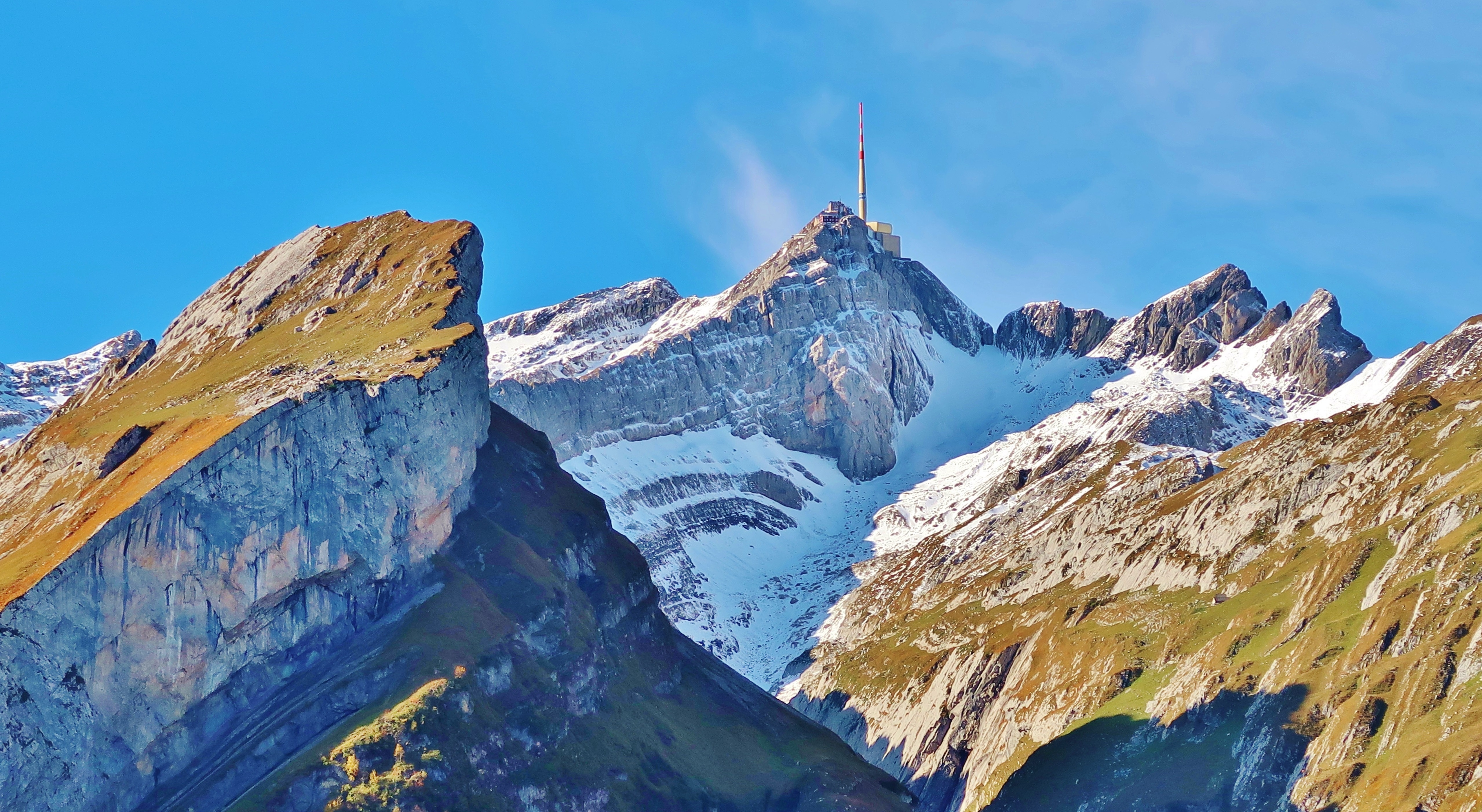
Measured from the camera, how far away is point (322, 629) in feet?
551

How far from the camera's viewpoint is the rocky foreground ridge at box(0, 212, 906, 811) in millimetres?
147875

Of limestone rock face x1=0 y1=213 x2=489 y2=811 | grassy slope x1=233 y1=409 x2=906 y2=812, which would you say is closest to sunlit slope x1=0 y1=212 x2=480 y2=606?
limestone rock face x1=0 y1=213 x2=489 y2=811

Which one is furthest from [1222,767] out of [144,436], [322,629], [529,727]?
[144,436]

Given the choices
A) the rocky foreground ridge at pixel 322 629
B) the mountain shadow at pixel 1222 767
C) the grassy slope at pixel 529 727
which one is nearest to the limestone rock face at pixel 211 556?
the rocky foreground ridge at pixel 322 629

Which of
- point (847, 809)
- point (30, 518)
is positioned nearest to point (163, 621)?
point (30, 518)

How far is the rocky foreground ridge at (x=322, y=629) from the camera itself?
147875 mm

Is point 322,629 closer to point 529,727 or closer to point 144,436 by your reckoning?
point 529,727

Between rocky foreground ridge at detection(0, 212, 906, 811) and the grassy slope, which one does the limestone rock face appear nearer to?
rocky foreground ridge at detection(0, 212, 906, 811)

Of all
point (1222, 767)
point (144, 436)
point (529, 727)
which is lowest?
point (1222, 767)

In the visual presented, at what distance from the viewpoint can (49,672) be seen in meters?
144

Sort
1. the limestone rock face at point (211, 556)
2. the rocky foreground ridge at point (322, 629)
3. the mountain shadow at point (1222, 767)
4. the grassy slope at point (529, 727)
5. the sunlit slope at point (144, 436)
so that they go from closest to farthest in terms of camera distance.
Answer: the limestone rock face at point (211, 556)
the rocky foreground ridge at point (322, 629)
the grassy slope at point (529, 727)
the sunlit slope at point (144, 436)
the mountain shadow at point (1222, 767)

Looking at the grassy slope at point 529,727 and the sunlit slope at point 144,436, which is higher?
the sunlit slope at point 144,436

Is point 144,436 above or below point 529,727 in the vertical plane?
above

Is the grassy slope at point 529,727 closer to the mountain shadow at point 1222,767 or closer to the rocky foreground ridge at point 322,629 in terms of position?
the rocky foreground ridge at point 322,629
